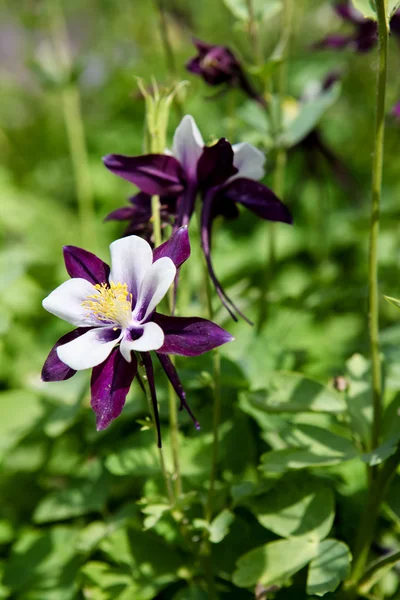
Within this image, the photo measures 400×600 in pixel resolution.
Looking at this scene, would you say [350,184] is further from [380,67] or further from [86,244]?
[380,67]

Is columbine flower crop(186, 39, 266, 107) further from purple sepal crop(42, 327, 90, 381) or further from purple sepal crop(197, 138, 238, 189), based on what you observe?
purple sepal crop(42, 327, 90, 381)

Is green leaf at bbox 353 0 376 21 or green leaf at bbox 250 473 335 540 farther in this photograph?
green leaf at bbox 250 473 335 540

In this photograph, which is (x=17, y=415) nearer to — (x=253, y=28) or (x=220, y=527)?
(x=220, y=527)

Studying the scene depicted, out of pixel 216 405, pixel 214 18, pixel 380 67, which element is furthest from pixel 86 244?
pixel 214 18

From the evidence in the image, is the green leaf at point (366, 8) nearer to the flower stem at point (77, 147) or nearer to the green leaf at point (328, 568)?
the green leaf at point (328, 568)

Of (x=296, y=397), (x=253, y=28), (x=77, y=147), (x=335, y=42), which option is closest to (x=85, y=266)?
(x=296, y=397)

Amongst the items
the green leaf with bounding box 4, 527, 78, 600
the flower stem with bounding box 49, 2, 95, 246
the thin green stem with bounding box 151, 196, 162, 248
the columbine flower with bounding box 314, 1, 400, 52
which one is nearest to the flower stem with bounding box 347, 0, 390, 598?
the thin green stem with bounding box 151, 196, 162, 248

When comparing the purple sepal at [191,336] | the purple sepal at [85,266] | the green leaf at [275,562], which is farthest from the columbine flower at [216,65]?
the green leaf at [275,562]
